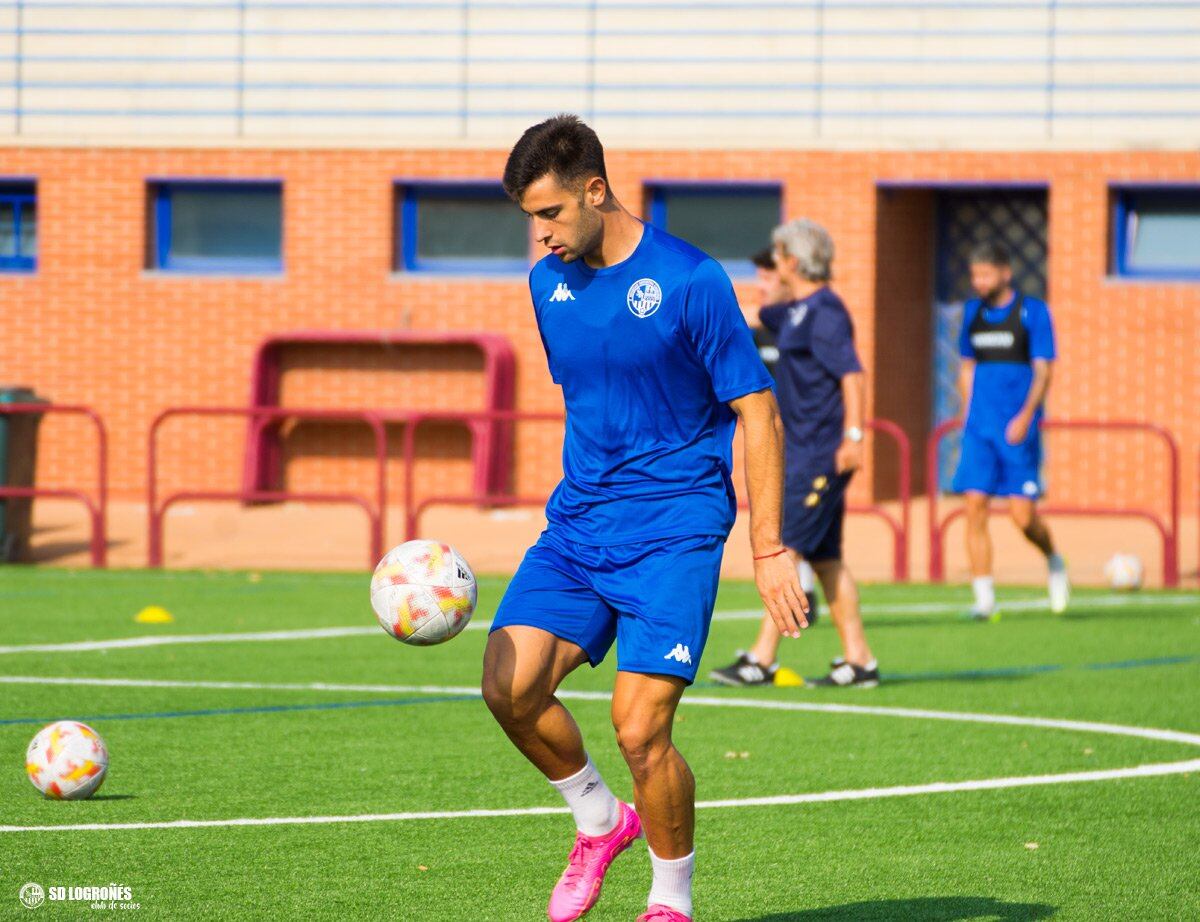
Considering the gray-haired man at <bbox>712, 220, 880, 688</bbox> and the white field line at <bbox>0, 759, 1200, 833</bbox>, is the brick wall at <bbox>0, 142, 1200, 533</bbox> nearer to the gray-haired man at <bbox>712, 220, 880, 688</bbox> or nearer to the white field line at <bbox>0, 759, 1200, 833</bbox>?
the gray-haired man at <bbox>712, 220, 880, 688</bbox>

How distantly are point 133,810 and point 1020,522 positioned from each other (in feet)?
26.2

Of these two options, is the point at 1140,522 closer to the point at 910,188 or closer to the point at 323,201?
the point at 910,188

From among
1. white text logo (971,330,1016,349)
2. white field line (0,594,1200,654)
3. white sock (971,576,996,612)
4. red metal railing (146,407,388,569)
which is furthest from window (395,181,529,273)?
white sock (971,576,996,612)

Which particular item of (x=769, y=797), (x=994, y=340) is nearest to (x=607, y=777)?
(x=769, y=797)

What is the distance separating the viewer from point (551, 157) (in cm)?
576

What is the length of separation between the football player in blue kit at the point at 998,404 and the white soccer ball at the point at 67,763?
7.67 metres

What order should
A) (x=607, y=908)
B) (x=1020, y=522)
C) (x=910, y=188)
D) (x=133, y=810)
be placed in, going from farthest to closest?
(x=910, y=188)
(x=1020, y=522)
(x=133, y=810)
(x=607, y=908)

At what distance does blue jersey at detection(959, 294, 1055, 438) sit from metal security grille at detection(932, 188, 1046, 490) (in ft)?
26.6

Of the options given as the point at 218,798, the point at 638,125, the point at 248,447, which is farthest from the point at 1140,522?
the point at 218,798

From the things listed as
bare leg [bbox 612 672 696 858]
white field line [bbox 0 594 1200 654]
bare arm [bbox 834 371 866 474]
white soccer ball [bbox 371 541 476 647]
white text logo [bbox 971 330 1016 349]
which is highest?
white text logo [bbox 971 330 1016 349]

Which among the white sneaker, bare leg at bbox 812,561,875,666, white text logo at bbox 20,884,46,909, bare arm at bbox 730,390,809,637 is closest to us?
bare arm at bbox 730,390,809,637

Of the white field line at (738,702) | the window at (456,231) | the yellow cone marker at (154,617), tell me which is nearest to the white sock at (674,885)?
the white field line at (738,702)

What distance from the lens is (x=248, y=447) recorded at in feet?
73.4

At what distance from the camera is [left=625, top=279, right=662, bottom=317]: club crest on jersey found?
5.77m
